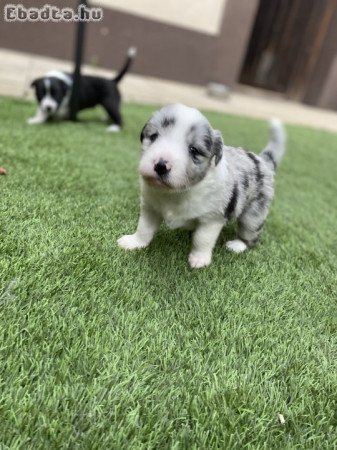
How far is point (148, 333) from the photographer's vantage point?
1.56m

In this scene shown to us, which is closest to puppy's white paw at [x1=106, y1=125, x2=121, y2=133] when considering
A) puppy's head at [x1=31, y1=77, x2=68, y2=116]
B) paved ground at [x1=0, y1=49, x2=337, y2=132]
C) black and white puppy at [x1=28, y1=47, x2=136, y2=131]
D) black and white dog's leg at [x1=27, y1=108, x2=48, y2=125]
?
black and white puppy at [x1=28, y1=47, x2=136, y2=131]

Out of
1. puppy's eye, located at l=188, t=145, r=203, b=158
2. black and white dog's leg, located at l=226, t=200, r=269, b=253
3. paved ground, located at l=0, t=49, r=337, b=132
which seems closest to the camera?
puppy's eye, located at l=188, t=145, r=203, b=158

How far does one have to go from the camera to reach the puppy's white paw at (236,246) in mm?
2389

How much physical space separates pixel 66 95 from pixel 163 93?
4.25 m

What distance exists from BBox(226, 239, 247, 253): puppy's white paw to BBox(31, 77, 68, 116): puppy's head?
9.21 feet

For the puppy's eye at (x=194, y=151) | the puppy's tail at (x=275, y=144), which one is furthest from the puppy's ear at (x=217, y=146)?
the puppy's tail at (x=275, y=144)

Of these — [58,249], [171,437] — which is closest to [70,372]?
[171,437]

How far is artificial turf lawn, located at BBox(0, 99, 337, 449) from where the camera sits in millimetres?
1218

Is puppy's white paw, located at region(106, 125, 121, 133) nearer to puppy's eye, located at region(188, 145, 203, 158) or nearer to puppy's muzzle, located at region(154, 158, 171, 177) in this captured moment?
puppy's eye, located at region(188, 145, 203, 158)

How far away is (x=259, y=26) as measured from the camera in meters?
12.4

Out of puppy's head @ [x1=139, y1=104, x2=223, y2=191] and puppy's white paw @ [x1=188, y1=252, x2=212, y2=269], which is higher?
puppy's head @ [x1=139, y1=104, x2=223, y2=191]

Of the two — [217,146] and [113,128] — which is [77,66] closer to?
[113,128]

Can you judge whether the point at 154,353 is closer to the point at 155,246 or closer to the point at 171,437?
the point at 171,437

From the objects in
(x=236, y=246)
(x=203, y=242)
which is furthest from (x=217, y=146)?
(x=236, y=246)
